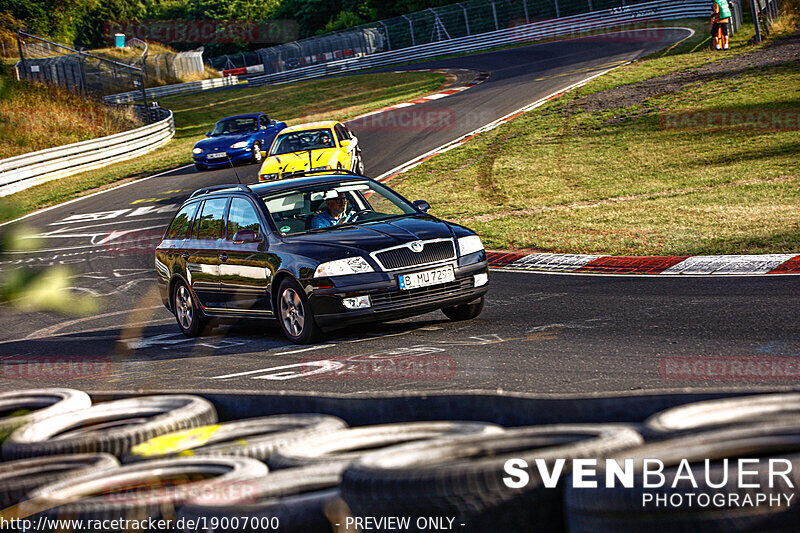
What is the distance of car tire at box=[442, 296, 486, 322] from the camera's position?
29.7 ft

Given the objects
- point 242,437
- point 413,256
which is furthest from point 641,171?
point 242,437

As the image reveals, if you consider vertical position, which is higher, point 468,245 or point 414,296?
point 468,245

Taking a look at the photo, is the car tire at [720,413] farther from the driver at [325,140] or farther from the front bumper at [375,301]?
the driver at [325,140]

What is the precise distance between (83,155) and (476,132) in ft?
48.4

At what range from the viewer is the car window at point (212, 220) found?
10.0m

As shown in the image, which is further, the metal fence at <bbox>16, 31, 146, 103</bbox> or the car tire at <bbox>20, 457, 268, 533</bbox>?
the metal fence at <bbox>16, 31, 146, 103</bbox>

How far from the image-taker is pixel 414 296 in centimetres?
829

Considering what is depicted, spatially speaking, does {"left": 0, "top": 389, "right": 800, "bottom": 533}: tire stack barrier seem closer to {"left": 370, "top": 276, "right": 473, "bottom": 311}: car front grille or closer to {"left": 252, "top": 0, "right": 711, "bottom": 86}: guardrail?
{"left": 370, "top": 276, "right": 473, "bottom": 311}: car front grille

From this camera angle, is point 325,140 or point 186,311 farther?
point 325,140

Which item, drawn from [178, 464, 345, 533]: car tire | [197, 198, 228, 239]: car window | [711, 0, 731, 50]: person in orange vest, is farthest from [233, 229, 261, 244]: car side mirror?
[711, 0, 731, 50]: person in orange vest

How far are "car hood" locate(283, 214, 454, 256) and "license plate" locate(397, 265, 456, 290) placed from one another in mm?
341

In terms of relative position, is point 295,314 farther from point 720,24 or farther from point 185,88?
point 185,88

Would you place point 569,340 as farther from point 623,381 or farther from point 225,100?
point 225,100

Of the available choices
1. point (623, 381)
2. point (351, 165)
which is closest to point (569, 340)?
point (623, 381)
